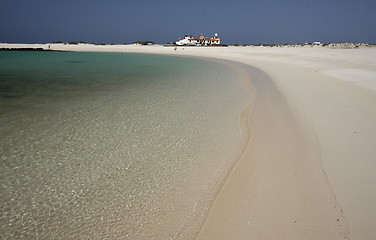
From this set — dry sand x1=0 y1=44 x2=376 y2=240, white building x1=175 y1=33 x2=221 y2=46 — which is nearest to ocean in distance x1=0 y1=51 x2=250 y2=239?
dry sand x1=0 y1=44 x2=376 y2=240

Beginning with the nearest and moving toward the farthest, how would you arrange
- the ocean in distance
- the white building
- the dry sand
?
the dry sand → the ocean in distance → the white building

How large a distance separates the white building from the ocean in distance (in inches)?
3815

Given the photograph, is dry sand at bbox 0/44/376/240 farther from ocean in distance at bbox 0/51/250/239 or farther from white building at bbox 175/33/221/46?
white building at bbox 175/33/221/46

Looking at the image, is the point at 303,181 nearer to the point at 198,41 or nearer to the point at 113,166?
the point at 113,166

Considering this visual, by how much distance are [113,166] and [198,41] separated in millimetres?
107717

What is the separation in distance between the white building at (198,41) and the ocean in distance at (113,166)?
9690cm

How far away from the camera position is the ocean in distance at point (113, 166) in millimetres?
3254

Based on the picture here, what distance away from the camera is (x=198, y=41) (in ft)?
351

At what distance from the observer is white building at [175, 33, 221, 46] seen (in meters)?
102

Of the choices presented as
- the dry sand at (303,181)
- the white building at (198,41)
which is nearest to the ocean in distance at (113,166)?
the dry sand at (303,181)

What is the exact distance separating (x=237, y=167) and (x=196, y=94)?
22.2ft

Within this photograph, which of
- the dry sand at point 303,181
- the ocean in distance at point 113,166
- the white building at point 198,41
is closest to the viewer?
the dry sand at point 303,181

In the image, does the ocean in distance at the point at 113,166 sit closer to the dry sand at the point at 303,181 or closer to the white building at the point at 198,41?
the dry sand at the point at 303,181

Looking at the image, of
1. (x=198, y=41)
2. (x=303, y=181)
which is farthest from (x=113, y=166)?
(x=198, y=41)
